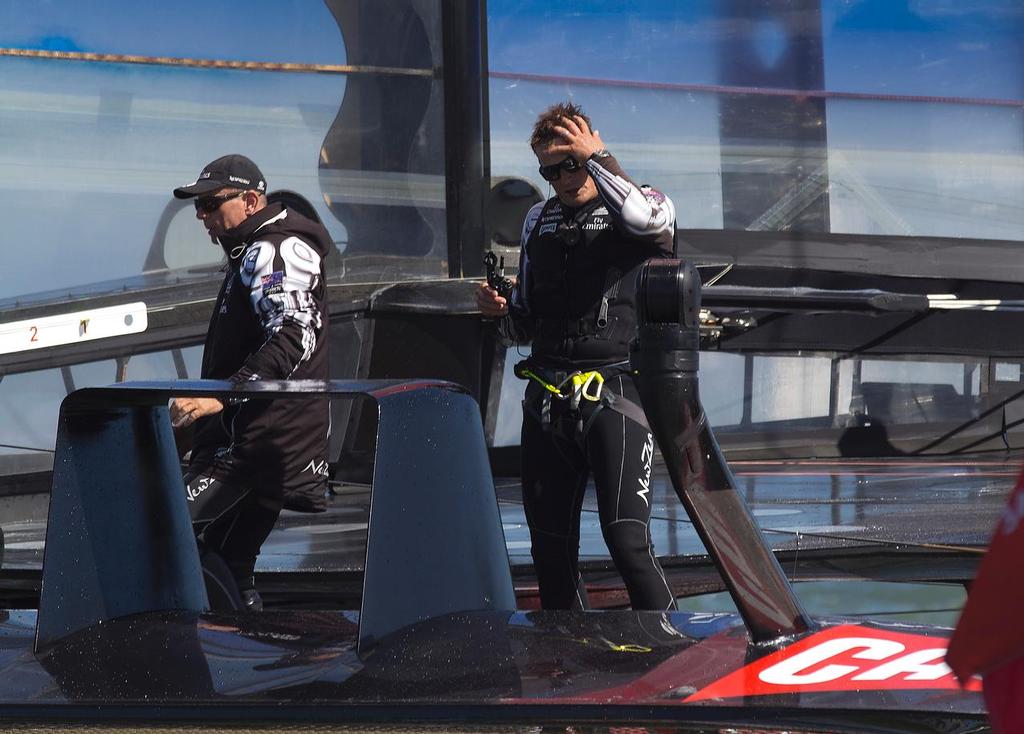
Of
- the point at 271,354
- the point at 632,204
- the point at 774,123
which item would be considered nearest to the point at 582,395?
the point at 632,204

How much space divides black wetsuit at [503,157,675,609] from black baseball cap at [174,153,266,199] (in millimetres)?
827

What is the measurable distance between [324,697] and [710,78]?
5.05 meters

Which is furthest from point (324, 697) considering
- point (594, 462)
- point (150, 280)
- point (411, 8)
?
point (411, 8)

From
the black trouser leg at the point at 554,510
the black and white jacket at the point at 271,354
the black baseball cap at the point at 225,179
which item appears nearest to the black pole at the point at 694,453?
the black trouser leg at the point at 554,510

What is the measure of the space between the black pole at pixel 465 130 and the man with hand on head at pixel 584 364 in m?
2.09

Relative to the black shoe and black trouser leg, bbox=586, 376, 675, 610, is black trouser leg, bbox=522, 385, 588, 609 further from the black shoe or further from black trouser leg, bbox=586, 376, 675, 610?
the black shoe

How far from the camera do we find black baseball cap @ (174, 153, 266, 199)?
395 centimetres

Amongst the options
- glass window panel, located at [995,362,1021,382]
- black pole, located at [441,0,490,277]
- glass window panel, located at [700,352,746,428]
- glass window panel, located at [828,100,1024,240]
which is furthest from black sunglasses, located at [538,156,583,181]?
glass window panel, located at [995,362,1021,382]

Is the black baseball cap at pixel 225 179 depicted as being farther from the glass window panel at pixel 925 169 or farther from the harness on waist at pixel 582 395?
the glass window panel at pixel 925 169

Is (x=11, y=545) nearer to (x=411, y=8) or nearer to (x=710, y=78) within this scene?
(x=411, y=8)

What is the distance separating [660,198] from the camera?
3604 mm

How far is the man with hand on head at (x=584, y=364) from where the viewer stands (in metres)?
3.45

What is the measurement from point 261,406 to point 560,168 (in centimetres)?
97

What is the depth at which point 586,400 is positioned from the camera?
351cm
